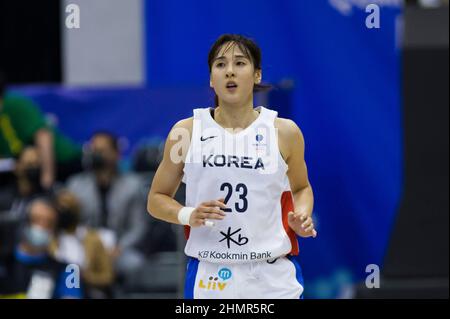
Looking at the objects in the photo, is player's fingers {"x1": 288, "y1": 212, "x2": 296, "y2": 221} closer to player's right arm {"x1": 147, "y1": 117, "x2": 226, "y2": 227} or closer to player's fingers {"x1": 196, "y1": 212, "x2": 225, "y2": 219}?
player's fingers {"x1": 196, "y1": 212, "x2": 225, "y2": 219}

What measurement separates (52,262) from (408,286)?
3.46m

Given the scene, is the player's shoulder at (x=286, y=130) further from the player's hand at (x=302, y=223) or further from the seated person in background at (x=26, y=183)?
the seated person in background at (x=26, y=183)

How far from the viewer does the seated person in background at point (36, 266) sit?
34.1ft

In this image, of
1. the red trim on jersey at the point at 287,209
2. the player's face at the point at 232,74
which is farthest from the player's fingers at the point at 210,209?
the player's face at the point at 232,74

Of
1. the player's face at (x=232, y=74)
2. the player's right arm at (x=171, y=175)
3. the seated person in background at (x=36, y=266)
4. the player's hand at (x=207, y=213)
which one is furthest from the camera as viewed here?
the seated person in background at (x=36, y=266)

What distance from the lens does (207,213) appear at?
19.2ft

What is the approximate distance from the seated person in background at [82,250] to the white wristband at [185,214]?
4738 mm

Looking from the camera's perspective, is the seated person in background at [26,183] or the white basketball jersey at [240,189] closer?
the white basketball jersey at [240,189]

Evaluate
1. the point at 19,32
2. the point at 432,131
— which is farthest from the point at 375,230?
the point at 19,32

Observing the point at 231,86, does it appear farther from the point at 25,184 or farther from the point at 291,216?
the point at 25,184

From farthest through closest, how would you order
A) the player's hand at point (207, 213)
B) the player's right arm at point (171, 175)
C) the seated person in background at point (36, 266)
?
the seated person in background at point (36, 266), the player's right arm at point (171, 175), the player's hand at point (207, 213)

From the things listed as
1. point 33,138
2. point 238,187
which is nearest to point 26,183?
point 33,138

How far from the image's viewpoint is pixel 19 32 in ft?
42.5

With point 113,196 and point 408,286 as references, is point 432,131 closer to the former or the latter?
Answer: point 408,286
